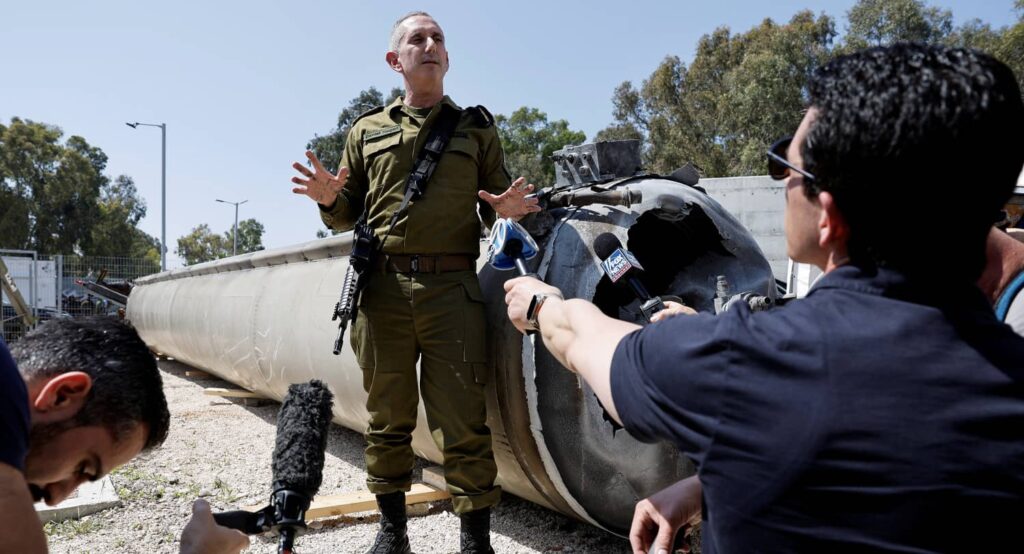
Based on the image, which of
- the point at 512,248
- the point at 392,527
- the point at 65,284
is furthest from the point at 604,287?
the point at 65,284

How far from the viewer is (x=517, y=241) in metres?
2.31

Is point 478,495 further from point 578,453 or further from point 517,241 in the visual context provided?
point 517,241

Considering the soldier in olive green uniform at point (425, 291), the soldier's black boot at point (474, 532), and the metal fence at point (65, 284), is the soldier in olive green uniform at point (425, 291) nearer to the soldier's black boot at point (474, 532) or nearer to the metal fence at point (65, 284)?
the soldier's black boot at point (474, 532)

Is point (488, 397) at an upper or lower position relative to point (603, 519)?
upper

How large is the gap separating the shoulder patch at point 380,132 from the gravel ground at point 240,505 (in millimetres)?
1772

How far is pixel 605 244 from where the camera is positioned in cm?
276

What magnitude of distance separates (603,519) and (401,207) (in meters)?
1.46

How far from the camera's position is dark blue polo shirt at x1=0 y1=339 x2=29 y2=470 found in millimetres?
1183

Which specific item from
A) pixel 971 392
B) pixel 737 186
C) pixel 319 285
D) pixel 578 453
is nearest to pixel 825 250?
pixel 971 392

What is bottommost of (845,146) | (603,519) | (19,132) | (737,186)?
(603,519)

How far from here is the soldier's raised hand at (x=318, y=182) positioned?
3057mm

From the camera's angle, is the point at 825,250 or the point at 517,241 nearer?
the point at 825,250

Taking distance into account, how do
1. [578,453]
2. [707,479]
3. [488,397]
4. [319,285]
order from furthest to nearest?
1. [319,285]
2. [488,397]
3. [578,453]
4. [707,479]

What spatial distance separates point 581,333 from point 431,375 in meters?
1.75
